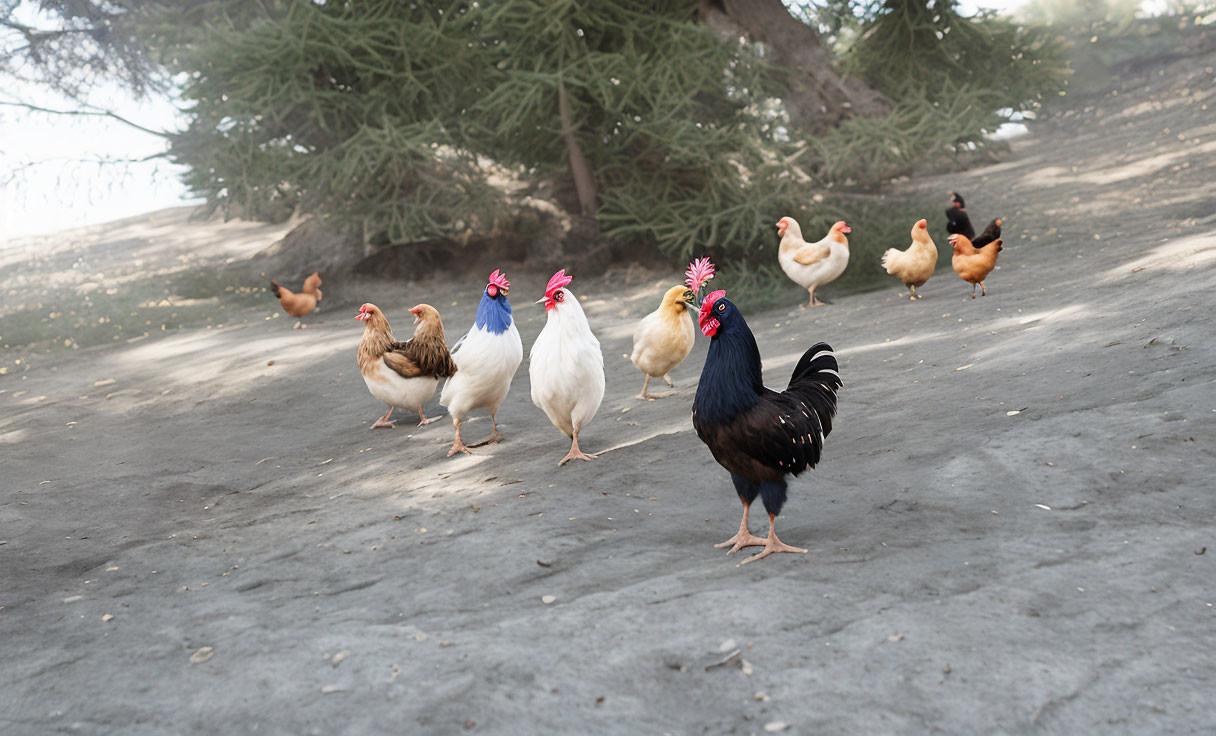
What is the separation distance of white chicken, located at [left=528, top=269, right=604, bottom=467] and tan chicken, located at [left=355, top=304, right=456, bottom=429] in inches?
58.9

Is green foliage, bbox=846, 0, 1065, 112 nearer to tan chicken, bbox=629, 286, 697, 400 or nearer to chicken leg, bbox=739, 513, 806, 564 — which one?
tan chicken, bbox=629, 286, 697, 400

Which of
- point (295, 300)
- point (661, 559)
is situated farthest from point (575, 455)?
point (295, 300)

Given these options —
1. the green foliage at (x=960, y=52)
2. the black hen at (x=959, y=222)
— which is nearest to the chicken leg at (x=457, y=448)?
the black hen at (x=959, y=222)

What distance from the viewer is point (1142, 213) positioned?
12.4 meters

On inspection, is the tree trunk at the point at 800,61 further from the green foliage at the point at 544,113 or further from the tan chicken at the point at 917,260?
the tan chicken at the point at 917,260

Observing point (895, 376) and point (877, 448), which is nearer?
point (877, 448)

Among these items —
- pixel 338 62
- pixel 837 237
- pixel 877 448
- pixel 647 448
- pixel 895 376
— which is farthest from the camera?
pixel 338 62

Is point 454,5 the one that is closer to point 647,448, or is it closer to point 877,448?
point 647,448

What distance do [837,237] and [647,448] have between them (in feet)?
17.5

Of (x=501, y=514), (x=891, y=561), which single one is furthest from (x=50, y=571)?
(x=891, y=561)

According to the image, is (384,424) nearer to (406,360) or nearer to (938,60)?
(406,360)

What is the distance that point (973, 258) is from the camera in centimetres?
915

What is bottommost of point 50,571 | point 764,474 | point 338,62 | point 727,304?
point 50,571

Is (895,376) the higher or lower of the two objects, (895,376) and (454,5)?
the lower
